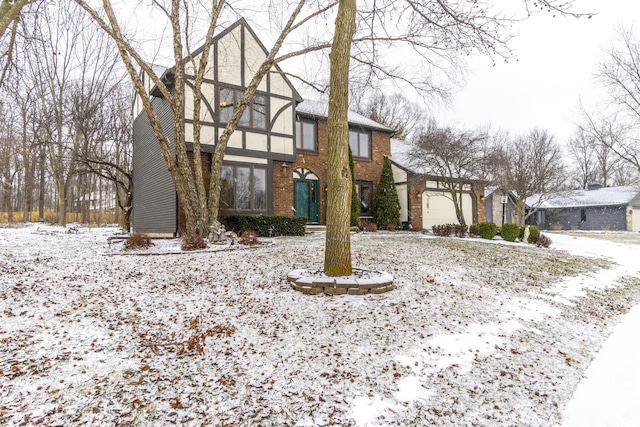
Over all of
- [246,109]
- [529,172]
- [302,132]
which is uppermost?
[246,109]

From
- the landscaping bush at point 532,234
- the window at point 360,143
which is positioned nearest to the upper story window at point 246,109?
the window at point 360,143

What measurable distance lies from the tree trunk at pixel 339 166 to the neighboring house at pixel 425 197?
10519 millimetres

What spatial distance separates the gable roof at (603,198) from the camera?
2697 cm

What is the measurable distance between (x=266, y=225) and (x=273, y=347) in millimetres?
7933

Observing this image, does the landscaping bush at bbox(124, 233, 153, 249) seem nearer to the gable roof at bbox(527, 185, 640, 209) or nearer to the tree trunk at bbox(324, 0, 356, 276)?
the tree trunk at bbox(324, 0, 356, 276)

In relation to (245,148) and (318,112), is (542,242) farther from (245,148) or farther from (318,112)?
(245,148)

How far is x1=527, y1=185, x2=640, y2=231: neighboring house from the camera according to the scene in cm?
2705

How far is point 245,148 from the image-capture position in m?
11.5

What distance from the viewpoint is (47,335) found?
3164mm

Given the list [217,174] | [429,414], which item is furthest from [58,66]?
[429,414]

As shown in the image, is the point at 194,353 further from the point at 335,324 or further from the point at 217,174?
the point at 217,174

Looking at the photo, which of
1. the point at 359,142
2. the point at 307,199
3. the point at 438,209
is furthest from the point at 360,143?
the point at 438,209

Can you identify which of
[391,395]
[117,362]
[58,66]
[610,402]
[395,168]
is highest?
[58,66]

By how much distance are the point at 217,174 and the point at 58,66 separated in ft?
53.6
